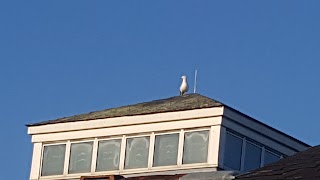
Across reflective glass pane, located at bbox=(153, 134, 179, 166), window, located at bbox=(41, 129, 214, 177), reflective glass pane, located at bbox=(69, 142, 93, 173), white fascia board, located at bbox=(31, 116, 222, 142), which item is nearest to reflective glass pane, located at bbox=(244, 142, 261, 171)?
window, located at bbox=(41, 129, 214, 177)

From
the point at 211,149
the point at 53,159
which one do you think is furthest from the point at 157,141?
the point at 53,159

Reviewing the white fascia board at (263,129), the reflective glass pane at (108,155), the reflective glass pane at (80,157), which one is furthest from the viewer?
the reflective glass pane at (80,157)

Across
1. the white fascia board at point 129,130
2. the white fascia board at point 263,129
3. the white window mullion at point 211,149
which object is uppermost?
the white fascia board at point 263,129

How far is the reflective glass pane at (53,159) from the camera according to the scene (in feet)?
99.9

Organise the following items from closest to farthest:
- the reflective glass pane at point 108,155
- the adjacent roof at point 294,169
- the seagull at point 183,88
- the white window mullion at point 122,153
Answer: the adjacent roof at point 294,169
the white window mullion at point 122,153
the reflective glass pane at point 108,155
the seagull at point 183,88

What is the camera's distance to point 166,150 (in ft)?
93.9

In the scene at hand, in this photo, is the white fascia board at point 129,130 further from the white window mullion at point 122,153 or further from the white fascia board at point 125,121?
the white window mullion at point 122,153

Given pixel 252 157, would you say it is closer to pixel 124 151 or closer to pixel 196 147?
pixel 196 147

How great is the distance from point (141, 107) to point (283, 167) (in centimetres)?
1550

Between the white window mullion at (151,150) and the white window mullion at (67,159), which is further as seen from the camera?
the white window mullion at (67,159)

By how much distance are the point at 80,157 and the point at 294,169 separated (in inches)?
634

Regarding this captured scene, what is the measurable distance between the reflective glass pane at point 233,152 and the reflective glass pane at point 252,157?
0.22m

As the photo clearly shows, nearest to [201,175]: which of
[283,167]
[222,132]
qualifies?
[283,167]

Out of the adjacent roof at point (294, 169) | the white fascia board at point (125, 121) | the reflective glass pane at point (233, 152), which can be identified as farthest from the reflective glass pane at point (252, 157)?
the adjacent roof at point (294, 169)
